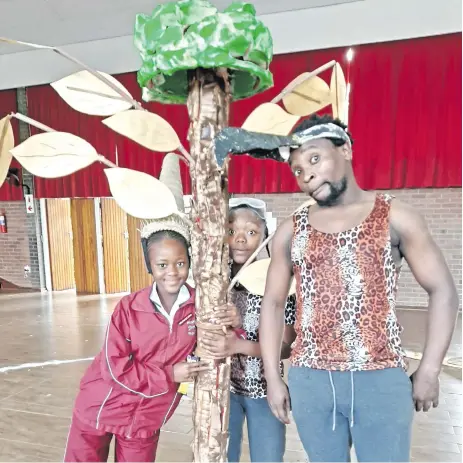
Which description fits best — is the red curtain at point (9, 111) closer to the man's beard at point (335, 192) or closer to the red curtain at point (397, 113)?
the red curtain at point (397, 113)

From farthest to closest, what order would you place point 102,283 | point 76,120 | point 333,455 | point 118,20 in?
point 102,283 → point 76,120 → point 118,20 → point 333,455

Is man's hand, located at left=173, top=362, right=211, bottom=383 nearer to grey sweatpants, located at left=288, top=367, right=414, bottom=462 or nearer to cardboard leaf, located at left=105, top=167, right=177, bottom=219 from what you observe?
grey sweatpants, located at left=288, top=367, right=414, bottom=462

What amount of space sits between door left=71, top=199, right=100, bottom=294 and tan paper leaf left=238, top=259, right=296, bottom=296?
5228 millimetres

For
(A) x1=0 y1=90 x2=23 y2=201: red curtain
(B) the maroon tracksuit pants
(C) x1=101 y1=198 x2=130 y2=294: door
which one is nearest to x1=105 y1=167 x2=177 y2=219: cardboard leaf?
(B) the maroon tracksuit pants

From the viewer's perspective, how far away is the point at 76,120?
5441 mm

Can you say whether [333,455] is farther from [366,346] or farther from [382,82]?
[382,82]

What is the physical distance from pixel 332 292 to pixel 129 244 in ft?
16.6

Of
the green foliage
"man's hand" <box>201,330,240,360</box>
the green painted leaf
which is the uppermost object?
the green painted leaf

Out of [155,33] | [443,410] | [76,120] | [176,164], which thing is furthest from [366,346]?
[76,120]

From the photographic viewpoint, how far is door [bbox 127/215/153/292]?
5607 millimetres

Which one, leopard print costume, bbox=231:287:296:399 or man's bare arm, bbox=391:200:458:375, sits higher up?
man's bare arm, bbox=391:200:458:375

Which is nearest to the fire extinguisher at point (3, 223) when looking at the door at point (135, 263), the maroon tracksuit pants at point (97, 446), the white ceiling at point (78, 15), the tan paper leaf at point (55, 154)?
the door at point (135, 263)

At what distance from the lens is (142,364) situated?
1.23 m

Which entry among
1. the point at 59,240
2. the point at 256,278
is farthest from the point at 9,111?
the point at 256,278
